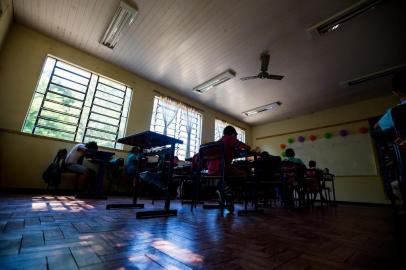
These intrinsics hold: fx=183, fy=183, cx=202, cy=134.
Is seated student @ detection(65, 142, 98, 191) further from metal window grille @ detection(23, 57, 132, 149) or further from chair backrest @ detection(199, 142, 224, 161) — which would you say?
chair backrest @ detection(199, 142, 224, 161)

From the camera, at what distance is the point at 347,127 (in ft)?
20.9

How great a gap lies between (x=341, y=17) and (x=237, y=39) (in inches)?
71.4

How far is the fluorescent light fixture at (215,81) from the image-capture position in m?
4.95

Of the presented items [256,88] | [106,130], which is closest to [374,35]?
[256,88]

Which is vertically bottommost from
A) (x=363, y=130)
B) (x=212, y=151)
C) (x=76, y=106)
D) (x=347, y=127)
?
(x=212, y=151)

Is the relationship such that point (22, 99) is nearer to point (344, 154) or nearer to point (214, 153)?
point (214, 153)

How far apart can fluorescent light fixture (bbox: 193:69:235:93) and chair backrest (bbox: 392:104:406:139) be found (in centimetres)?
429

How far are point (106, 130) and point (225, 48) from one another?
138 inches

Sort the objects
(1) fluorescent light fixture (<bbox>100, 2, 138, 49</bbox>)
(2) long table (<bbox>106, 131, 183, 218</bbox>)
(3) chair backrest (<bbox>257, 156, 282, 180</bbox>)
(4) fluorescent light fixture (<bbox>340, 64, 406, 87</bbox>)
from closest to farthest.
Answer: (2) long table (<bbox>106, 131, 183, 218</bbox>) < (3) chair backrest (<bbox>257, 156, 282, 180</bbox>) < (1) fluorescent light fixture (<bbox>100, 2, 138, 49</bbox>) < (4) fluorescent light fixture (<bbox>340, 64, 406, 87</bbox>)

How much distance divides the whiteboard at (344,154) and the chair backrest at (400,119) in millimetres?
6454

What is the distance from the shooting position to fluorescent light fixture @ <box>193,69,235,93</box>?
4954mm

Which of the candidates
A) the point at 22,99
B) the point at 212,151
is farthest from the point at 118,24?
the point at 212,151

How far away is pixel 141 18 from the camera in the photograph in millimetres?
3492

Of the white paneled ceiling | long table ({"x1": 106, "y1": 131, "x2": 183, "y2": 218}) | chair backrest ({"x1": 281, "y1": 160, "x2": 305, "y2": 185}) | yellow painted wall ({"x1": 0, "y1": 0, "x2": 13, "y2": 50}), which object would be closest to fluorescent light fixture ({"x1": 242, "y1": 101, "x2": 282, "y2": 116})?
the white paneled ceiling
